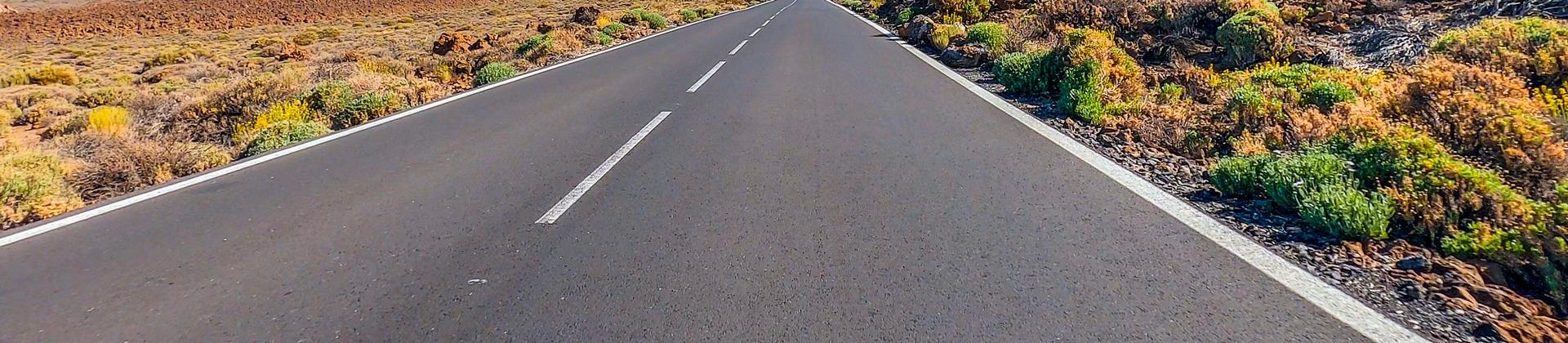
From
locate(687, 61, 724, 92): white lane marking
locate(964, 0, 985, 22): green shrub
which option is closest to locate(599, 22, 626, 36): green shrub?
→ locate(964, 0, 985, 22): green shrub

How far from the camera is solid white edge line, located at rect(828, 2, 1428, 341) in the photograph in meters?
3.41

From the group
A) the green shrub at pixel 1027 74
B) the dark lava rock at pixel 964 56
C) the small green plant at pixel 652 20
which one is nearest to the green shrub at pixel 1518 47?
the green shrub at pixel 1027 74

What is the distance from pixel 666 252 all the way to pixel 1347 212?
3.66 metres

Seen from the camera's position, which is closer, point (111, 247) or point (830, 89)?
point (111, 247)

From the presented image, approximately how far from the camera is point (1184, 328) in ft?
11.2

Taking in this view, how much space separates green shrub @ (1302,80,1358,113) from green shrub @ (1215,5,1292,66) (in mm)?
3352

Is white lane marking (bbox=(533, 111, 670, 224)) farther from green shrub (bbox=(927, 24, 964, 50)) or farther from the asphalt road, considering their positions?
green shrub (bbox=(927, 24, 964, 50))

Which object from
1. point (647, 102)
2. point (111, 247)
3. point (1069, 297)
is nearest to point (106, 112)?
point (647, 102)

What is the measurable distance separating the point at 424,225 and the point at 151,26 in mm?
50721

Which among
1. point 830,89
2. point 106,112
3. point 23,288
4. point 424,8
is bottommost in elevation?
point 424,8

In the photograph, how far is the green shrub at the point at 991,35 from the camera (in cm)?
1338

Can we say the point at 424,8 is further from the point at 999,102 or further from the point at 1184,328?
the point at 1184,328

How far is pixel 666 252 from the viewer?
179 inches

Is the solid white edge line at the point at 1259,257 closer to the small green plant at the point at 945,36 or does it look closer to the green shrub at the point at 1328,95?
the green shrub at the point at 1328,95
